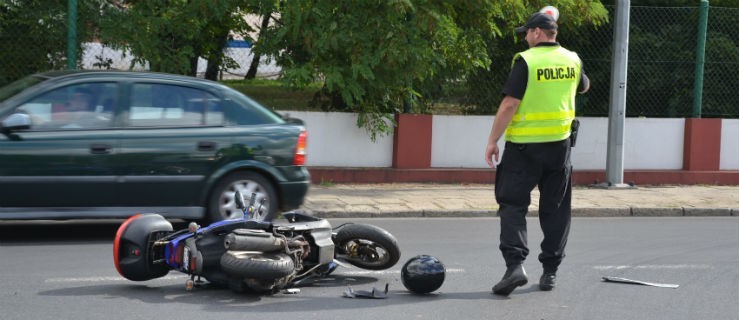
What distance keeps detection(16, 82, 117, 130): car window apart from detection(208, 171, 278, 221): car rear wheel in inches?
45.1

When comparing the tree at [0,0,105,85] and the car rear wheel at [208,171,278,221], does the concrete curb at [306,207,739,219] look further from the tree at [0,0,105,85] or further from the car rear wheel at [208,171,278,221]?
the tree at [0,0,105,85]

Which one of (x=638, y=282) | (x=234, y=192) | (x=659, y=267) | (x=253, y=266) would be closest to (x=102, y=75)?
(x=234, y=192)

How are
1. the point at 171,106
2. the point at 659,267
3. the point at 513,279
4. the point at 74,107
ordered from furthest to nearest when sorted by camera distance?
the point at 171,106 → the point at 74,107 → the point at 659,267 → the point at 513,279

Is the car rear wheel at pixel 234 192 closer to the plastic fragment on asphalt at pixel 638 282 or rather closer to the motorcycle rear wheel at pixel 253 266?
the motorcycle rear wheel at pixel 253 266

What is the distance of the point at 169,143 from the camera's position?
9.66m

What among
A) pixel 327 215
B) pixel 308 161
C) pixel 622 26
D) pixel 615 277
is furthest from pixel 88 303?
pixel 622 26

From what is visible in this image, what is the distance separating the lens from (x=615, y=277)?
27.5ft

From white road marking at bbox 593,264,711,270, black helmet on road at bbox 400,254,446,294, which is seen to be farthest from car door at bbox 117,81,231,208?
white road marking at bbox 593,264,711,270

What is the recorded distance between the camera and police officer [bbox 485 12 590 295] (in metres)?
7.32

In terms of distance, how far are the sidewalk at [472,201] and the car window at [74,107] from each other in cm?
298

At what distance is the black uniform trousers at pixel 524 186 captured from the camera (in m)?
7.38

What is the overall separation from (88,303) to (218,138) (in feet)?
10.2

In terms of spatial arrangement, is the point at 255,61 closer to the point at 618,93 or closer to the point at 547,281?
the point at 618,93

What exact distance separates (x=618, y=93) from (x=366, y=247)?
767cm
